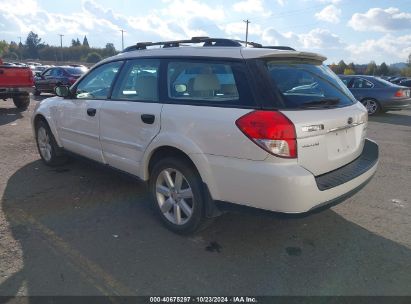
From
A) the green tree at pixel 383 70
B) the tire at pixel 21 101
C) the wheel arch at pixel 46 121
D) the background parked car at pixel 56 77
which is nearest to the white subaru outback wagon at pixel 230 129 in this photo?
the wheel arch at pixel 46 121

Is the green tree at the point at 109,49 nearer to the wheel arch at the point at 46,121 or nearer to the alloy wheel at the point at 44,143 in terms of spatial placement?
the wheel arch at the point at 46,121

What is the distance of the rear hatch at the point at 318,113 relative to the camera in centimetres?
299

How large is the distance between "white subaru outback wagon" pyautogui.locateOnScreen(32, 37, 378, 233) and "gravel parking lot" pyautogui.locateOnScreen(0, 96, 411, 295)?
35 centimetres

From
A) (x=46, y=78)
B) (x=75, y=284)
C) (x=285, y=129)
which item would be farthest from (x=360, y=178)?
(x=46, y=78)

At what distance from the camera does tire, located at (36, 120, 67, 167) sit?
5.66m

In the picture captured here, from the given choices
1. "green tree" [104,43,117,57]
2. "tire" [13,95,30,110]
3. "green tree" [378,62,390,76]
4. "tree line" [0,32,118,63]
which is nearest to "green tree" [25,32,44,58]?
"tree line" [0,32,118,63]

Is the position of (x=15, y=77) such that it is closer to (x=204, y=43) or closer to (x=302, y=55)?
(x=204, y=43)

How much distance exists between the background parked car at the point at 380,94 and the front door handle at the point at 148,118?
1151 cm

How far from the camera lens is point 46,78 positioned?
61.5 ft

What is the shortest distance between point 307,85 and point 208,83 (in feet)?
2.95

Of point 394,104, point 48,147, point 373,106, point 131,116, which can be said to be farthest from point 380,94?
point 131,116

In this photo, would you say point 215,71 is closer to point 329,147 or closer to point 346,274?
point 329,147

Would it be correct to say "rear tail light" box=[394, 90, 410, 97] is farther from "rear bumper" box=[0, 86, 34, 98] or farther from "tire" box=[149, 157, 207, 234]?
"rear bumper" box=[0, 86, 34, 98]

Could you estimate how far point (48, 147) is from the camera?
5875 mm
